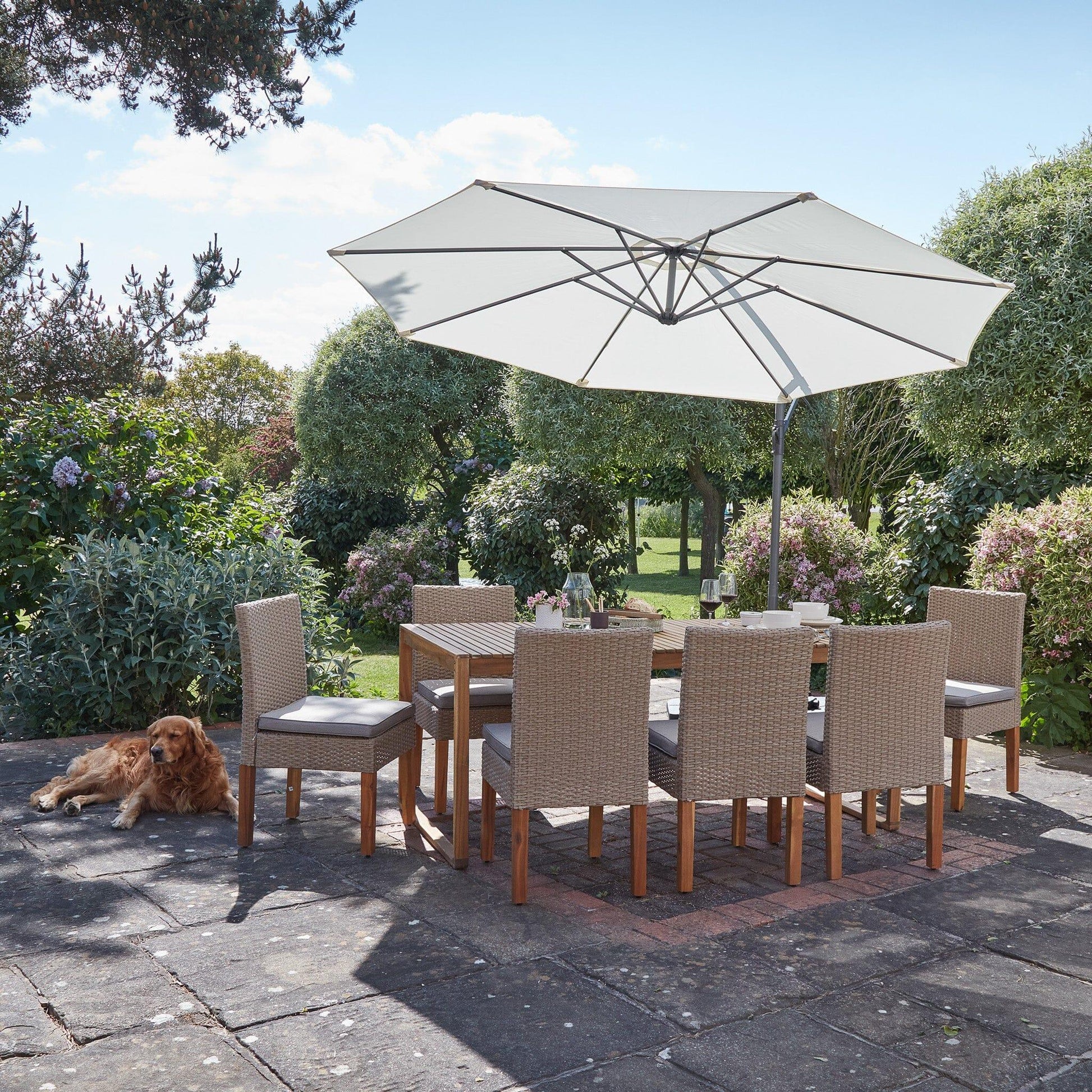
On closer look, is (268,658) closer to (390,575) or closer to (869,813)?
(869,813)

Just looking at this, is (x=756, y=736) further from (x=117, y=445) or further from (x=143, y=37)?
(x=143, y=37)

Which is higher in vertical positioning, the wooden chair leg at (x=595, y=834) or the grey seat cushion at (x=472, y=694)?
the grey seat cushion at (x=472, y=694)

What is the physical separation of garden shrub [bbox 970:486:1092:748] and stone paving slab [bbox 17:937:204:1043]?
16.9ft

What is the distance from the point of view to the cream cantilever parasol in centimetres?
379

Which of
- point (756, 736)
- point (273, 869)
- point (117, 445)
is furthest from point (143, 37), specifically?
point (756, 736)

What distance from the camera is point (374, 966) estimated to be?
2922mm

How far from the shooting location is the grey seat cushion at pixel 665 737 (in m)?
3.68

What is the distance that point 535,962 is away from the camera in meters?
2.98

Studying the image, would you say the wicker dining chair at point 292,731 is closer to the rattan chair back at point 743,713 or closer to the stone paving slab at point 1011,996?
the rattan chair back at point 743,713

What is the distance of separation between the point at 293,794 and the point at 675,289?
2.76m

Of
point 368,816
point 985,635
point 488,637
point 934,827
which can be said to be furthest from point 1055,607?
point 368,816

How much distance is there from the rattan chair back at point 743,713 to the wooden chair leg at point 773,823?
63cm

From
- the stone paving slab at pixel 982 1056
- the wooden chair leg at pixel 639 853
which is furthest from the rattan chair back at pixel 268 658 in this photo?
the stone paving slab at pixel 982 1056

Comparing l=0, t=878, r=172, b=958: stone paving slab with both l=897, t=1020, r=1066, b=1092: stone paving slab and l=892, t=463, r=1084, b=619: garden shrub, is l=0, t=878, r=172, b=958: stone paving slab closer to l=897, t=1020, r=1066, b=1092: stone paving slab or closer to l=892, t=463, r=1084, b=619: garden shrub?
l=897, t=1020, r=1066, b=1092: stone paving slab
